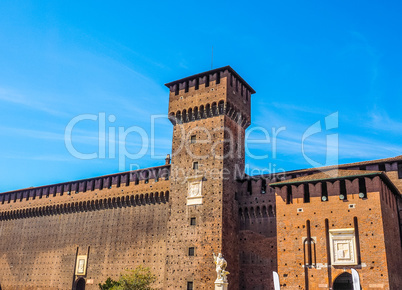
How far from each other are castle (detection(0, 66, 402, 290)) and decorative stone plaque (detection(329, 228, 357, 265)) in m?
0.04

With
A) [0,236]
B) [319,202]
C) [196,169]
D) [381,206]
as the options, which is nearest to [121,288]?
[196,169]

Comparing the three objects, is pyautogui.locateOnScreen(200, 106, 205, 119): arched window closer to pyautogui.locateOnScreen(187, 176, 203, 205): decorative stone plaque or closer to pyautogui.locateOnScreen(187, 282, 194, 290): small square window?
pyautogui.locateOnScreen(187, 176, 203, 205): decorative stone plaque

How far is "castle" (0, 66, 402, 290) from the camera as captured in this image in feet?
64.0

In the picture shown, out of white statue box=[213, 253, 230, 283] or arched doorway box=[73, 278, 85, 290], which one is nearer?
white statue box=[213, 253, 230, 283]

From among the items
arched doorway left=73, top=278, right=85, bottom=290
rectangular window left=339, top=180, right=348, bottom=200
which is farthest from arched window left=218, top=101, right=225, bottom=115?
arched doorway left=73, top=278, right=85, bottom=290

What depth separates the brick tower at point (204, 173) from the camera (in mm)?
23812

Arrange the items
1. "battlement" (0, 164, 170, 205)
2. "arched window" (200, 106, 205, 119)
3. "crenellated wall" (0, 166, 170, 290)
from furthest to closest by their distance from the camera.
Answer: "battlement" (0, 164, 170, 205), "crenellated wall" (0, 166, 170, 290), "arched window" (200, 106, 205, 119)

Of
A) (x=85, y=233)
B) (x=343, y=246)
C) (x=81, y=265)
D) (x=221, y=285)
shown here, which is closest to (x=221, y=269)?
(x=221, y=285)

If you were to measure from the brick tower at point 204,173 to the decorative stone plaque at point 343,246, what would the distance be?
642 centimetres

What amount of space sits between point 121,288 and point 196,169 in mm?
8155

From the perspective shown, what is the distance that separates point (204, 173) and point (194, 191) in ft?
4.10

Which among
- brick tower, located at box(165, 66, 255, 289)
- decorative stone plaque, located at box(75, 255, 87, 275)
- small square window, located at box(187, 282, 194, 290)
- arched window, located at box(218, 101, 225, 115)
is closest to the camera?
small square window, located at box(187, 282, 194, 290)

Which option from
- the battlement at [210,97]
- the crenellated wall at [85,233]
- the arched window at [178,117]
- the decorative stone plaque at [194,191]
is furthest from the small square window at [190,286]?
the arched window at [178,117]

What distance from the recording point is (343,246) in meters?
19.2
